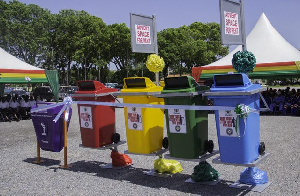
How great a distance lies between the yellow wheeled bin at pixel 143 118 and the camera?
5.17 m

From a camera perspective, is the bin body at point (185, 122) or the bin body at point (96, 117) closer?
the bin body at point (185, 122)

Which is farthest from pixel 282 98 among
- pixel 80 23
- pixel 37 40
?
pixel 37 40

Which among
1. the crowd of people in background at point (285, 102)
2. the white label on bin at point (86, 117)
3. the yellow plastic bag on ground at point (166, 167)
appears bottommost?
the yellow plastic bag on ground at point (166, 167)

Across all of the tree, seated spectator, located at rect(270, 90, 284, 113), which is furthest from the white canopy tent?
the tree

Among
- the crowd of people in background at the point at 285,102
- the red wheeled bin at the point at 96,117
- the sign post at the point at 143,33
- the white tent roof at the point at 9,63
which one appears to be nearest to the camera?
the sign post at the point at 143,33

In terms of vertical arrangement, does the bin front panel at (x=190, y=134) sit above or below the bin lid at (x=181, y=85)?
below

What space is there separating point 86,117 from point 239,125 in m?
2.99

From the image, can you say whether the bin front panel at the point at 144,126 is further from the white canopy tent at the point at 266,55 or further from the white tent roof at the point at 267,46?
the white tent roof at the point at 267,46

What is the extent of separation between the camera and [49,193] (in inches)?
187

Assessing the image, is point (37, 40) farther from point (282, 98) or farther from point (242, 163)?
point (242, 163)

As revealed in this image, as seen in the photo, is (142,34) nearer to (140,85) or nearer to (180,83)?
(140,85)

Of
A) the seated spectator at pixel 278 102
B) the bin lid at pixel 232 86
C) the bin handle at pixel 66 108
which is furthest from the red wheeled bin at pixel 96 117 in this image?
the seated spectator at pixel 278 102

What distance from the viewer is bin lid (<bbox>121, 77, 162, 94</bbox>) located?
518 cm

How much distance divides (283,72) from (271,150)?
7346 mm
